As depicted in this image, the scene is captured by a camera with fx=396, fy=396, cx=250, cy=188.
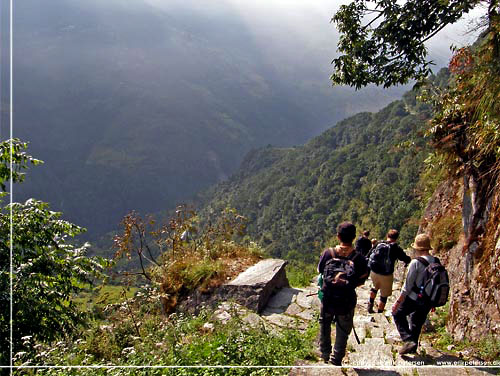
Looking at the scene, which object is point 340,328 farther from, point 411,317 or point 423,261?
point 423,261

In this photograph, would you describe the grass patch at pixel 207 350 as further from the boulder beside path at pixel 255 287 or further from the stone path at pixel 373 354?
the boulder beside path at pixel 255 287

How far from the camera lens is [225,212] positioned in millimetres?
10234

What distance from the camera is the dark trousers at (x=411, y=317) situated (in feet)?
14.8

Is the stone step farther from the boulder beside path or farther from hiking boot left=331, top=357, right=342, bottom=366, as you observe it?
the boulder beside path

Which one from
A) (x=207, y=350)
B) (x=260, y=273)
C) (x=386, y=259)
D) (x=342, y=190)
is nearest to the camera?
(x=207, y=350)

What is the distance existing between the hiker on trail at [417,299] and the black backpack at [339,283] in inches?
36.2

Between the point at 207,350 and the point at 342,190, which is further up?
the point at 342,190

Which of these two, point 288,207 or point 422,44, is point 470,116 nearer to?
point 422,44

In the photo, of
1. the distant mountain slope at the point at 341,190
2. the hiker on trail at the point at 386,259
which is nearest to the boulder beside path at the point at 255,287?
the hiker on trail at the point at 386,259

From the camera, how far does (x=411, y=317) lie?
4605mm

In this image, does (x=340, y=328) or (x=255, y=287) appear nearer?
(x=340, y=328)

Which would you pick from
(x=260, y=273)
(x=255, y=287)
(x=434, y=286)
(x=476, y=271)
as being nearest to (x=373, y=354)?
(x=434, y=286)

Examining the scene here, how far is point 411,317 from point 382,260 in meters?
1.66

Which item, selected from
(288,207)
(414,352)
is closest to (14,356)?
(414,352)
